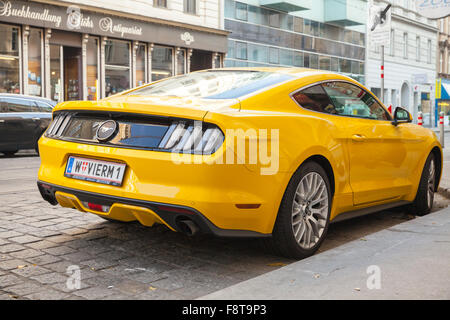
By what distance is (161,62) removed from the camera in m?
23.5

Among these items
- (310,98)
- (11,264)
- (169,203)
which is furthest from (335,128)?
(11,264)

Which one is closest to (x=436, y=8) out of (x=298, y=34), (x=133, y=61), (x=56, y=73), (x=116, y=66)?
(x=56, y=73)

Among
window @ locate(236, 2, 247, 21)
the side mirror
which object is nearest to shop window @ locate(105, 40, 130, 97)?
window @ locate(236, 2, 247, 21)

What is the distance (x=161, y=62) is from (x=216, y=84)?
19.7 metres

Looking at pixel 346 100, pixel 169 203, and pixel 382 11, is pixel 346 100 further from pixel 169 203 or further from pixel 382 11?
pixel 382 11

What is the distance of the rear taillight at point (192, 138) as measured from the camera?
3.48 meters

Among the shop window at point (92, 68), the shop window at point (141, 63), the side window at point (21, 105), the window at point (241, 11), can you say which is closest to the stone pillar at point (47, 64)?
the shop window at point (92, 68)

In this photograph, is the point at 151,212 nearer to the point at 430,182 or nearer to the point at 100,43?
the point at 430,182

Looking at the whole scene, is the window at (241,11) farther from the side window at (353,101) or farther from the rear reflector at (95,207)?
the rear reflector at (95,207)

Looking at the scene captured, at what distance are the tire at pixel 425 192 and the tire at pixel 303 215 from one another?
196cm

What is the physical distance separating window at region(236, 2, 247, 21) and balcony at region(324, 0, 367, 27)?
25.4 feet

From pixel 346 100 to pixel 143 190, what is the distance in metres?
2.15

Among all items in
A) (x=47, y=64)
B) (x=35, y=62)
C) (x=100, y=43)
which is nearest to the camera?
(x=35, y=62)
